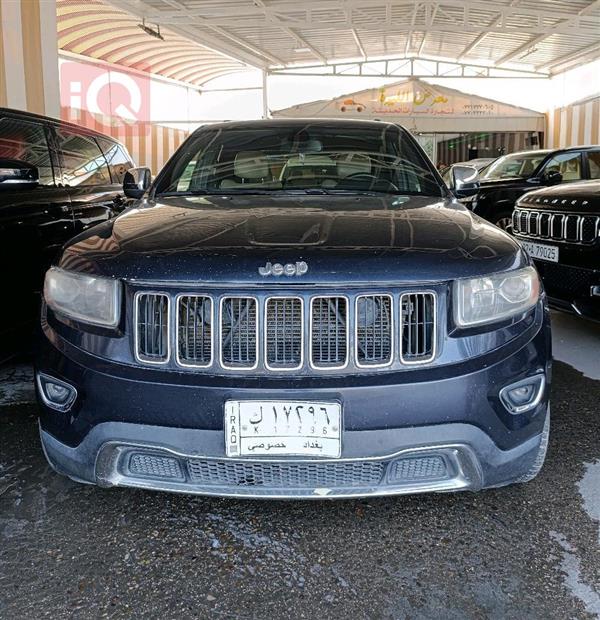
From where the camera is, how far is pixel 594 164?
792 cm

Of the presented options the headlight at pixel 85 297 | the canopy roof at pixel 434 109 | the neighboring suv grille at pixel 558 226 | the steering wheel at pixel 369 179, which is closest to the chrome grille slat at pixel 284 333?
the headlight at pixel 85 297

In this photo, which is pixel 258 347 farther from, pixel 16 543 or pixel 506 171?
pixel 506 171

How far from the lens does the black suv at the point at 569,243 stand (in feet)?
13.9

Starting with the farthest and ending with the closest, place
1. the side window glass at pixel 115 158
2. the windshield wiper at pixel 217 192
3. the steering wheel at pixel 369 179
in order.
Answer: the side window glass at pixel 115 158
the steering wheel at pixel 369 179
the windshield wiper at pixel 217 192

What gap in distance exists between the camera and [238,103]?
81.8 ft

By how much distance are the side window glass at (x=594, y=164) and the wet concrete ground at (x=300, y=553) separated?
5978 millimetres

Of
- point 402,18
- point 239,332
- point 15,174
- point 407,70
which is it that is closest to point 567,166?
point 15,174

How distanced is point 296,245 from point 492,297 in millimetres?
634

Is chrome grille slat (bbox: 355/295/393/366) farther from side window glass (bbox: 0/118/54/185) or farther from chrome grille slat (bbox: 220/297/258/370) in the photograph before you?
side window glass (bbox: 0/118/54/185)

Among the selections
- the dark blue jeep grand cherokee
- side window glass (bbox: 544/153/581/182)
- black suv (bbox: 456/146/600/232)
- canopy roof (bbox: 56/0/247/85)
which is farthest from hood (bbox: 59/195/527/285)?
canopy roof (bbox: 56/0/247/85)

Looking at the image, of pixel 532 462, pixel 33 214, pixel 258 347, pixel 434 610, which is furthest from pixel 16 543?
pixel 33 214

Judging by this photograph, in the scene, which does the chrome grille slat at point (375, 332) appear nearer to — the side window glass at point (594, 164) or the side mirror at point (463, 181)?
the side mirror at point (463, 181)

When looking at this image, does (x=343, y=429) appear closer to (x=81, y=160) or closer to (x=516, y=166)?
(x=81, y=160)

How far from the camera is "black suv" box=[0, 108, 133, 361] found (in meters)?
3.60
